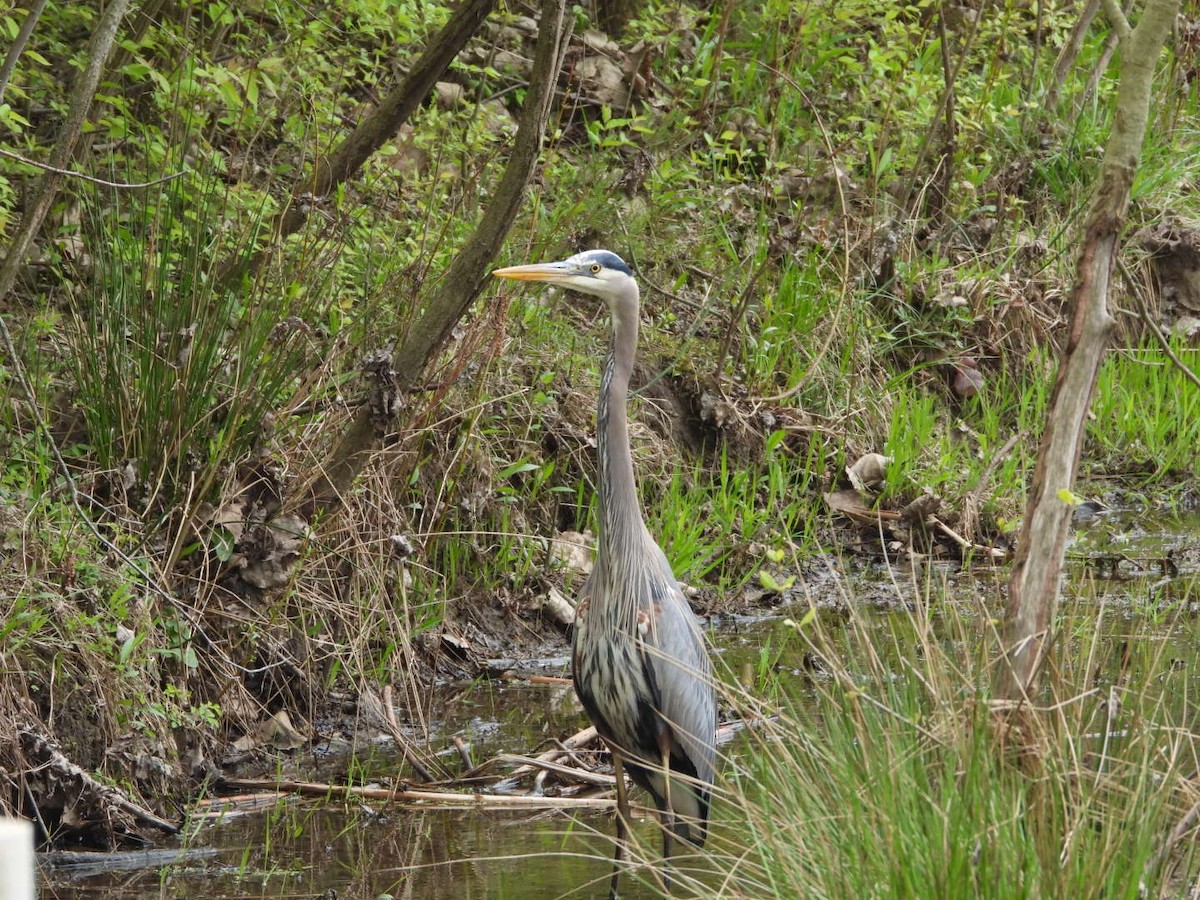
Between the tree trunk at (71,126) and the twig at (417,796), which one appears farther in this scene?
the twig at (417,796)

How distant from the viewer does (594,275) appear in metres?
4.39

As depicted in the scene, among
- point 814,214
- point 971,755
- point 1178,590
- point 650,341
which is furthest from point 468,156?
point 971,755

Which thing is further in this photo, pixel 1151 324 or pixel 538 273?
pixel 538 273

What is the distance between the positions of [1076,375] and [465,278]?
6.93ft

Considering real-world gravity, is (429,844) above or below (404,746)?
below

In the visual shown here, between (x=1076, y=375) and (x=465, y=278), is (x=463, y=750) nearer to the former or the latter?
(x=465, y=278)

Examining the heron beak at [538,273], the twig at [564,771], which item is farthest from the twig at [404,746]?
the heron beak at [538,273]

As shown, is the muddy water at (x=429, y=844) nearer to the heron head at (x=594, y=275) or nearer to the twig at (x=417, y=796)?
the twig at (x=417, y=796)

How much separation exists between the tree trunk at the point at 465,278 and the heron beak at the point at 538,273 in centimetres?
23

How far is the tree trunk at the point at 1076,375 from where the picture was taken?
10.1 ft

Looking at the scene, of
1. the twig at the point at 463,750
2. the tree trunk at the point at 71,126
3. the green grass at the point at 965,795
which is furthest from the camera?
the twig at the point at 463,750

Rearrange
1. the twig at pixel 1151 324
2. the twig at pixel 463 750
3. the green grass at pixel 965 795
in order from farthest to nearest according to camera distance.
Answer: the twig at pixel 463 750
the twig at pixel 1151 324
the green grass at pixel 965 795

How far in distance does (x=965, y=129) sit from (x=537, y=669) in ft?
15.9

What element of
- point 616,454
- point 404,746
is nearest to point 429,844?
point 404,746
